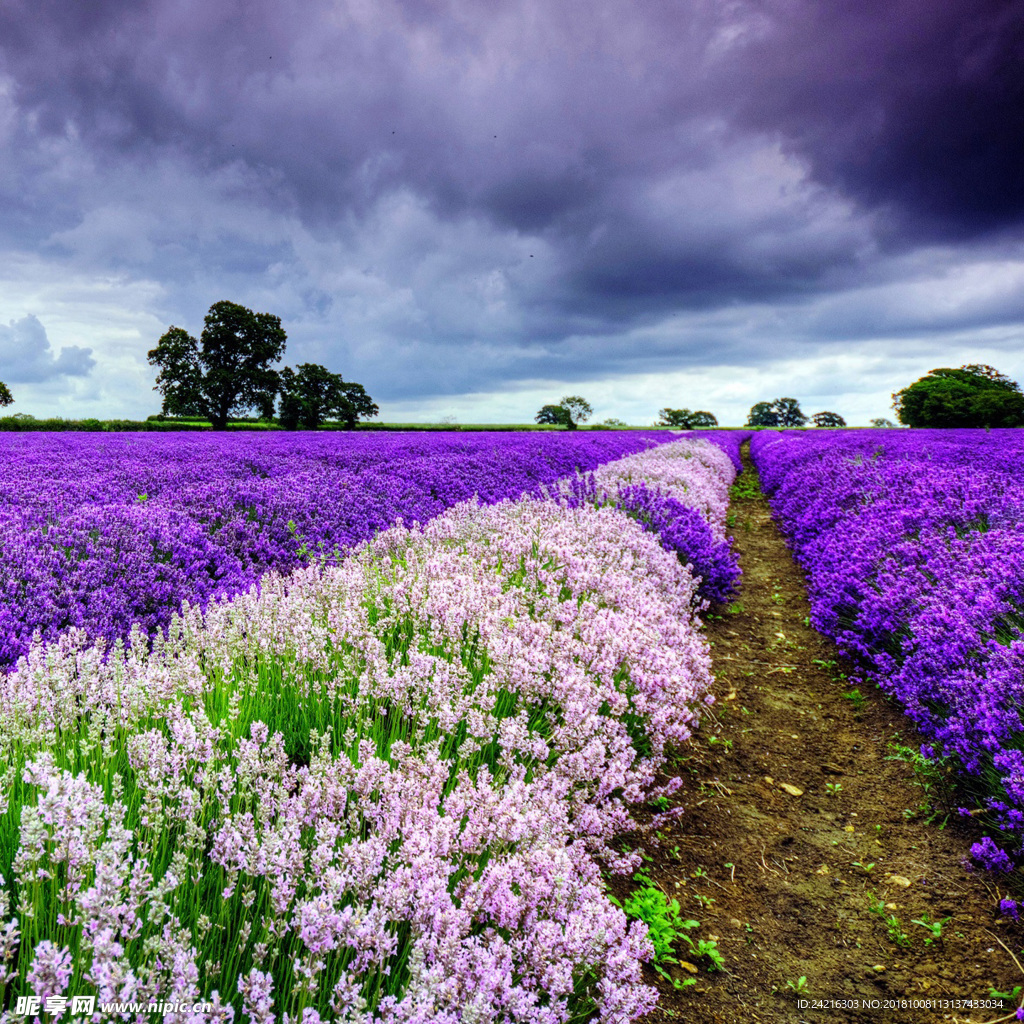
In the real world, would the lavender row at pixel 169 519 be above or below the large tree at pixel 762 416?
below

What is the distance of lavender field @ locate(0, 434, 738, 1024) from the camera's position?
131 cm

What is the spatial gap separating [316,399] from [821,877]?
168ft

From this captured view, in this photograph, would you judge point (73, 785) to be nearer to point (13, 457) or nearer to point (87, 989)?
point (87, 989)

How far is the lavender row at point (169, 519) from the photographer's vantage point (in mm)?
3844

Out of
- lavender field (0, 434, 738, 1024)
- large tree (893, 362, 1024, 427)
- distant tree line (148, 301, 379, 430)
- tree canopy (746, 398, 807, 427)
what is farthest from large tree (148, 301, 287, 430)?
tree canopy (746, 398, 807, 427)

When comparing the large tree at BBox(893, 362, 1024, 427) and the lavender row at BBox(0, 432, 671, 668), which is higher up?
the large tree at BBox(893, 362, 1024, 427)

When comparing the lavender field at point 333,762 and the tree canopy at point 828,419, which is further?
the tree canopy at point 828,419

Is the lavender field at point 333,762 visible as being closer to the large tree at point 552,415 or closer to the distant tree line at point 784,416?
the large tree at point 552,415

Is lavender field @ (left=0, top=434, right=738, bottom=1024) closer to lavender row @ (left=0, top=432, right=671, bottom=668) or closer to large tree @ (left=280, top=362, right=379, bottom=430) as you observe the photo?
lavender row @ (left=0, top=432, right=671, bottom=668)

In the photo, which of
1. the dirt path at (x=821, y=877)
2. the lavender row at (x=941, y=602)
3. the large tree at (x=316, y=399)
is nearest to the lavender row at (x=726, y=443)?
the lavender row at (x=941, y=602)

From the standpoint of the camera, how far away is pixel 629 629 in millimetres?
3381

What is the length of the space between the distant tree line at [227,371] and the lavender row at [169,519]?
106 feet

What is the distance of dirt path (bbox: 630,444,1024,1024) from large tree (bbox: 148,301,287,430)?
43.0m

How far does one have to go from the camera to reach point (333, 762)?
1973mm
